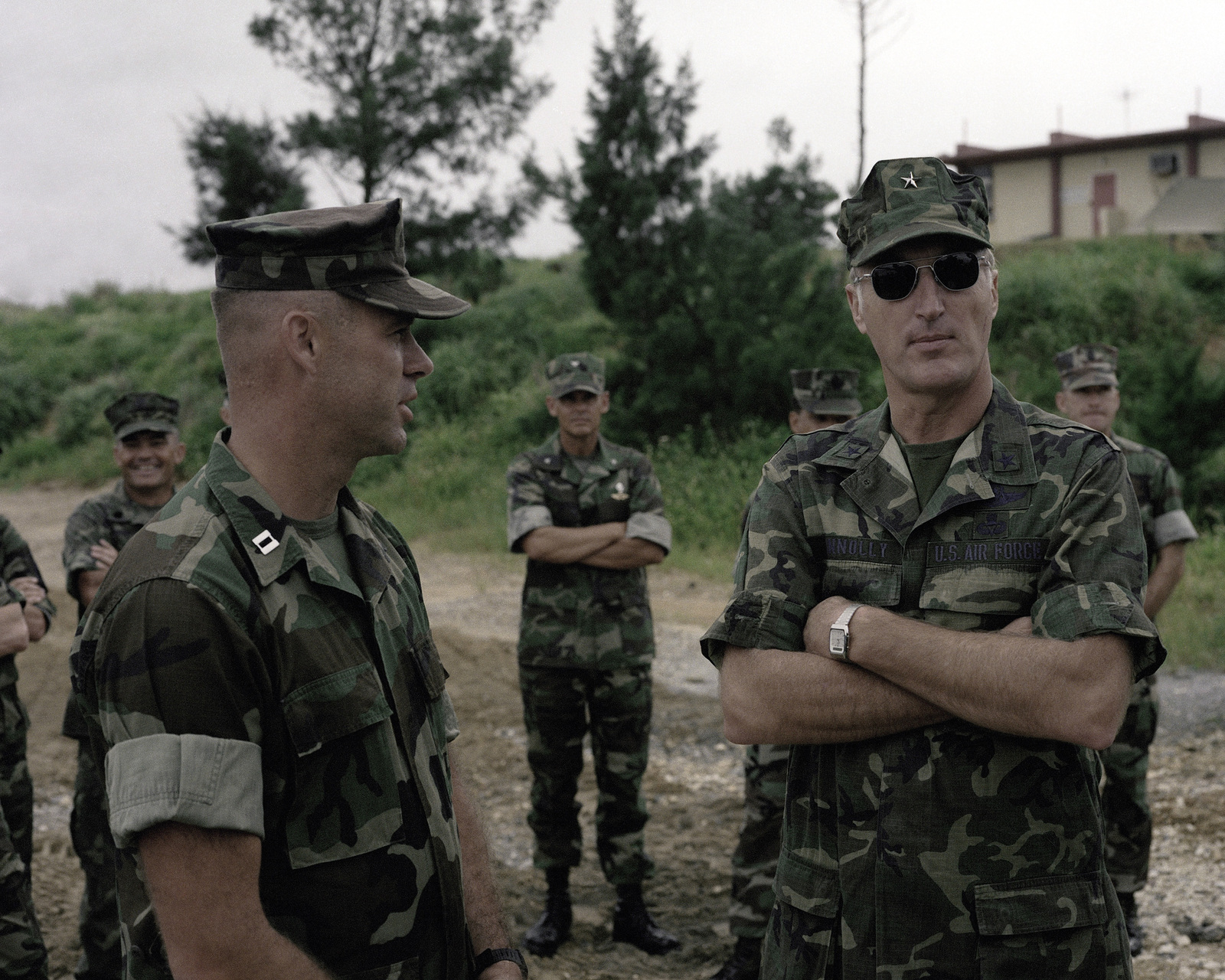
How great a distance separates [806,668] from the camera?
2.26 metres

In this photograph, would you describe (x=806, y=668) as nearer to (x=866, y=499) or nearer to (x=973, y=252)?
(x=866, y=499)

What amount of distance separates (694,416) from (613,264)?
2.69 m

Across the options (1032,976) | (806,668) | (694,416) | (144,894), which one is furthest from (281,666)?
(694,416)

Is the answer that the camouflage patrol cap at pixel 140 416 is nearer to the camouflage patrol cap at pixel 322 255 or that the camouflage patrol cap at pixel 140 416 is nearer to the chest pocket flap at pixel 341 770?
the camouflage patrol cap at pixel 322 255

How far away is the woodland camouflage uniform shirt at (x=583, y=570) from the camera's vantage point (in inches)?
196

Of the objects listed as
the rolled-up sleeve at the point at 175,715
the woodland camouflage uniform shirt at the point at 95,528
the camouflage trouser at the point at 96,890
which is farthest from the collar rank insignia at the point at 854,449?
the woodland camouflage uniform shirt at the point at 95,528

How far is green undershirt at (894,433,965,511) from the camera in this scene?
2340mm

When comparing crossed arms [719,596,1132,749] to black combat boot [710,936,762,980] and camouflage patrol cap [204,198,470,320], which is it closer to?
camouflage patrol cap [204,198,470,320]

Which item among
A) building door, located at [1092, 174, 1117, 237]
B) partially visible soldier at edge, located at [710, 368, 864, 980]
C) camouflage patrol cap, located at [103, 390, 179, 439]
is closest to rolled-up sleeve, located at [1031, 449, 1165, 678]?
partially visible soldier at edge, located at [710, 368, 864, 980]

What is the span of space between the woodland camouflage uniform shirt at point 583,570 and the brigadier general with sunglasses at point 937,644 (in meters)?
2.57

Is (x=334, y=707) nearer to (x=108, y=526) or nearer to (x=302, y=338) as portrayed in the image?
(x=302, y=338)

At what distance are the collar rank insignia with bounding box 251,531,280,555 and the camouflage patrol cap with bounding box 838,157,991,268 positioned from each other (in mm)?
1371

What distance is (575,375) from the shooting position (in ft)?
17.2

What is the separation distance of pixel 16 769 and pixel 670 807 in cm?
338
